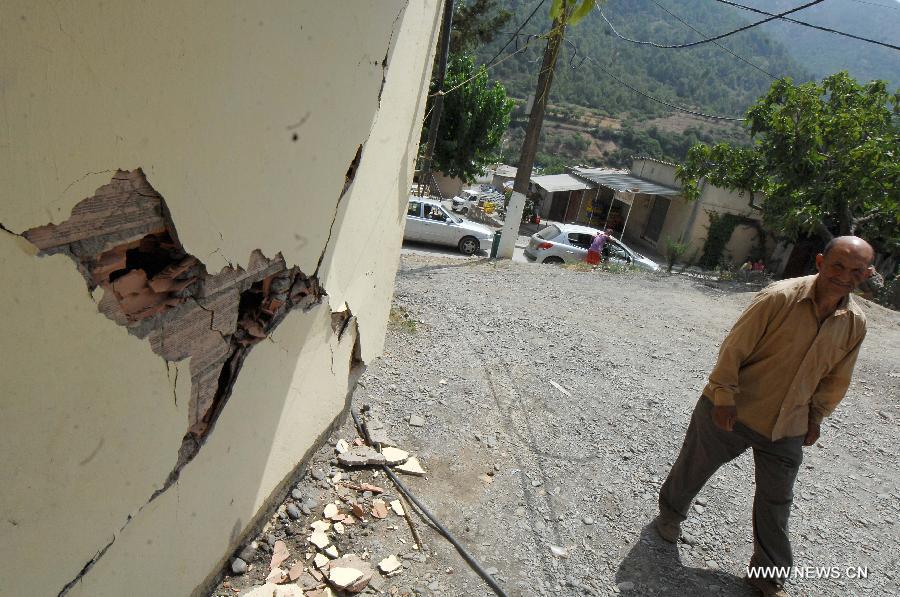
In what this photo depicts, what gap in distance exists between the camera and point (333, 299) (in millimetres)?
3043

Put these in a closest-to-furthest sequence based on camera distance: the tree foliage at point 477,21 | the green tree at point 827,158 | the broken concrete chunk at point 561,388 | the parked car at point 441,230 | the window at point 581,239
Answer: the broken concrete chunk at point 561,388 → the green tree at point 827,158 → the window at point 581,239 → the parked car at point 441,230 → the tree foliage at point 477,21

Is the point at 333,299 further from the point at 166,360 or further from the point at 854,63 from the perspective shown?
the point at 854,63

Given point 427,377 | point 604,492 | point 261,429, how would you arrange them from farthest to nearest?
point 427,377
point 604,492
point 261,429

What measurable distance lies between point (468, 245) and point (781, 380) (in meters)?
12.5

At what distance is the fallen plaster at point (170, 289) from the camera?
1.27m

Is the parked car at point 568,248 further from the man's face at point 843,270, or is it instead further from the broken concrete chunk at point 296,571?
the broken concrete chunk at point 296,571

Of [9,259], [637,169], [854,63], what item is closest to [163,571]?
[9,259]

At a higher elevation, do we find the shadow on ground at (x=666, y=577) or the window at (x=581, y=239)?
the window at (x=581, y=239)

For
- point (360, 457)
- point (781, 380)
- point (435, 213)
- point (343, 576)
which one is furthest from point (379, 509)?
point (435, 213)

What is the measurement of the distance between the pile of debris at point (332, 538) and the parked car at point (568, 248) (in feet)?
33.4

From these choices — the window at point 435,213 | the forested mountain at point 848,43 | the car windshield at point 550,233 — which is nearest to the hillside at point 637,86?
the car windshield at point 550,233

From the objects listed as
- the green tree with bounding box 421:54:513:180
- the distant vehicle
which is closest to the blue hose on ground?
the green tree with bounding box 421:54:513:180

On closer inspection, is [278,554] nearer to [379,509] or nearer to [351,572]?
[351,572]

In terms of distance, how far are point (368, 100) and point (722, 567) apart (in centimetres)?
328
